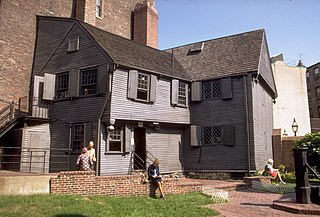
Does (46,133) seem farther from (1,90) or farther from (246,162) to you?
(246,162)

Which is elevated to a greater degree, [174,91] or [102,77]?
[102,77]

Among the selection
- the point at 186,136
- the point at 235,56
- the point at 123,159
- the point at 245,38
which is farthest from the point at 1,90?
the point at 245,38

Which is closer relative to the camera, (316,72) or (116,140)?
(116,140)

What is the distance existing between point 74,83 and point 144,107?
3903mm

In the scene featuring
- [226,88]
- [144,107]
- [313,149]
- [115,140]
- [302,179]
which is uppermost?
[226,88]

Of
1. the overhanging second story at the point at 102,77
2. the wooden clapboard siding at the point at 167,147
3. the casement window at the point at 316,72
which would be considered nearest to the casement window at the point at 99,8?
the overhanging second story at the point at 102,77

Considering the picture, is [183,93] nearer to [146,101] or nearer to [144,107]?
[146,101]

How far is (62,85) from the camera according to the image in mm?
16688

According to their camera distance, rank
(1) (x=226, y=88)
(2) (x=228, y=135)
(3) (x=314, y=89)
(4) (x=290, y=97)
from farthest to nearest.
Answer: (3) (x=314, y=89) < (4) (x=290, y=97) < (1) (x=226, y=88) < (2) (x=228, y=135)

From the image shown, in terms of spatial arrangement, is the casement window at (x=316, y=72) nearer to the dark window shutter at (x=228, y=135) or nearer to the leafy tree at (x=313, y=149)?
the leafy tree at (x=313, y=149)

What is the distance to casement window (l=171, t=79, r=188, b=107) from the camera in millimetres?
17688

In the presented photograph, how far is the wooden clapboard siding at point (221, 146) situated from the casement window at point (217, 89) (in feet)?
0.88

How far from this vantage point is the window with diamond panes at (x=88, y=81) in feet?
51.1

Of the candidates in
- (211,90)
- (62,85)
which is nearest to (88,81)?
(62,85)
